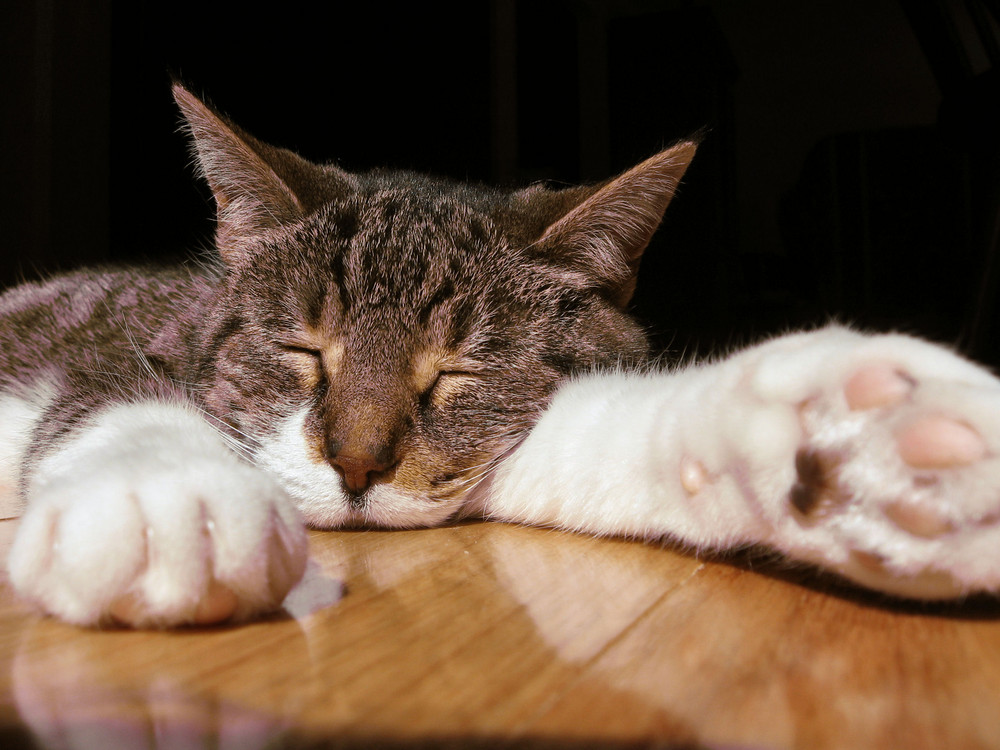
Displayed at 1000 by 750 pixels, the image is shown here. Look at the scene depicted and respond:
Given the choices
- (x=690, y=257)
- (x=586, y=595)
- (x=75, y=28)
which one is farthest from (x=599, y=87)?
(x=586, y=595)

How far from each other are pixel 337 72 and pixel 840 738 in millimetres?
2118

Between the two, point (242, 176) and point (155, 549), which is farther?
point (242, 176)

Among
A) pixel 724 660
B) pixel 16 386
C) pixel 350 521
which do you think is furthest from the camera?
pixel 16 386

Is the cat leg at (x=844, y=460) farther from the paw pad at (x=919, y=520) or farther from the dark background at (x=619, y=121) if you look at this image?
the dark background at (x=619, y=121)

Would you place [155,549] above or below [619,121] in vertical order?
below

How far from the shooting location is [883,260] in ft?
8.70

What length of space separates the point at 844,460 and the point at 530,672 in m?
0.26

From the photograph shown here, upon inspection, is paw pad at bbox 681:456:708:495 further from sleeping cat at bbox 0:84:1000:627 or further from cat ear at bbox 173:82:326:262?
cat ear at bbox 173:82:326:262

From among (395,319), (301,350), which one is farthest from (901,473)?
(301,350)

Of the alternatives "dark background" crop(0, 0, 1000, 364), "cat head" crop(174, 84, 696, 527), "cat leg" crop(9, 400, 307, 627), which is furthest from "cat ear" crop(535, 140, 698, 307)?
"dark background" crop(0, 0, 1000, 364)

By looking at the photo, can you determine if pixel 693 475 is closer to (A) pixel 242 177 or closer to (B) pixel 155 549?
(B) pixel 155 549

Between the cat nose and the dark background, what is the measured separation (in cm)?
125

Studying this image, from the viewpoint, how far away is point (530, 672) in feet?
1.51

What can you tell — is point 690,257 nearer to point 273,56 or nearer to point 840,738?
point 273,56
